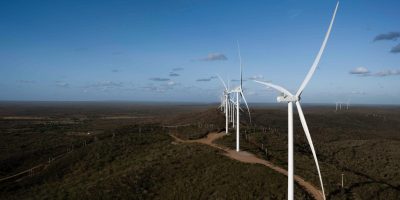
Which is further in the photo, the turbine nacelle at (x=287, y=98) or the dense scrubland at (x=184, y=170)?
the dense scrubland at (x=184, y=170)

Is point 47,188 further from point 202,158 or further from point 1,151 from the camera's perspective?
point 1,151

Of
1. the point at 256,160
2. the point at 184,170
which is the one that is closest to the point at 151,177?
the point at 184,170

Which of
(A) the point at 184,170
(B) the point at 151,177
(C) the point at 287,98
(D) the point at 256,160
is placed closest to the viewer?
(C) the point at 287,98

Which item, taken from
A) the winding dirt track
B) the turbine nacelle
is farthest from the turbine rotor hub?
the winding dirt track

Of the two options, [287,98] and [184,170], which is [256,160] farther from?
[287,98]

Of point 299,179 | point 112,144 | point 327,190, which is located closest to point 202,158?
point 299,179

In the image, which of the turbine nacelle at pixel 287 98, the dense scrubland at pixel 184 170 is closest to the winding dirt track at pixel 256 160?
the dense scrubland at pixel 184 170

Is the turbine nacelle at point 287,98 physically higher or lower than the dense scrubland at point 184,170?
higher

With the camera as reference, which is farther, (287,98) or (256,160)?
(256,160)

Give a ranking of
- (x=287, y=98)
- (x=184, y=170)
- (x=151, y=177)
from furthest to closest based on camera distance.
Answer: (x=184, y=170), (x=151, y=177), (x=287, y=98)

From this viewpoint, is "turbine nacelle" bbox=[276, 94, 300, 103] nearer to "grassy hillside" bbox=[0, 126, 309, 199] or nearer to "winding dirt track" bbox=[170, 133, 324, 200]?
"grassy hillside" bbox=[0, 126, 309, 199]

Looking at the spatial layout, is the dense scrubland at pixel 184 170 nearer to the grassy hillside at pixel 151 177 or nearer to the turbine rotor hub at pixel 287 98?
the grassy hillside at pixel 151 177

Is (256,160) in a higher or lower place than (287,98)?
lower
